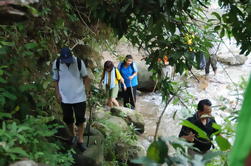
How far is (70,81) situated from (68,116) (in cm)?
64

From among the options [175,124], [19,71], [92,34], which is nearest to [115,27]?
[19,71]

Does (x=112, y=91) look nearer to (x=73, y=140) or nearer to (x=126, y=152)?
(x=126, y=152)

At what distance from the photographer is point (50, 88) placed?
522cm

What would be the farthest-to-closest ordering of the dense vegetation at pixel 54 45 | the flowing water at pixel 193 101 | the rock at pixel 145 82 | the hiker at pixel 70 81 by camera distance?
the rock at pixel 145 82 < the flowing water at pixel 193 101 < the hiker at pixel 70 81 < the dense vegetation at pixel 54 45

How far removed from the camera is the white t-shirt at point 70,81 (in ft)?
14.9

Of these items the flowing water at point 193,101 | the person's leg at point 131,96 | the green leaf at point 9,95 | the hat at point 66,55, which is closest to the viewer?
the green leaf at point 9,95

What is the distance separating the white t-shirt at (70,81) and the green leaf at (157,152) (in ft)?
10.2

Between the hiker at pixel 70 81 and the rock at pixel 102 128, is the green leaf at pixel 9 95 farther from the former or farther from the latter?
the rock at pixel 102 128

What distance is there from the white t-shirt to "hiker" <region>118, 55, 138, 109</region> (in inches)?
110

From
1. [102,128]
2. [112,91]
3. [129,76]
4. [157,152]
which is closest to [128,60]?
[129,76]

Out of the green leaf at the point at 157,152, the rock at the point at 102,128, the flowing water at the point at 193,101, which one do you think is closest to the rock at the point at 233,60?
the flowing water at the point at 193,101

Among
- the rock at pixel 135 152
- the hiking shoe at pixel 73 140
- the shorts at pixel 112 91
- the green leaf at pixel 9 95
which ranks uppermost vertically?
the green leaf at pixel 9 95

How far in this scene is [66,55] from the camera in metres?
4.36

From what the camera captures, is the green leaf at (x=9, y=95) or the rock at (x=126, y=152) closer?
the green leaf at (x=9, y=95)
